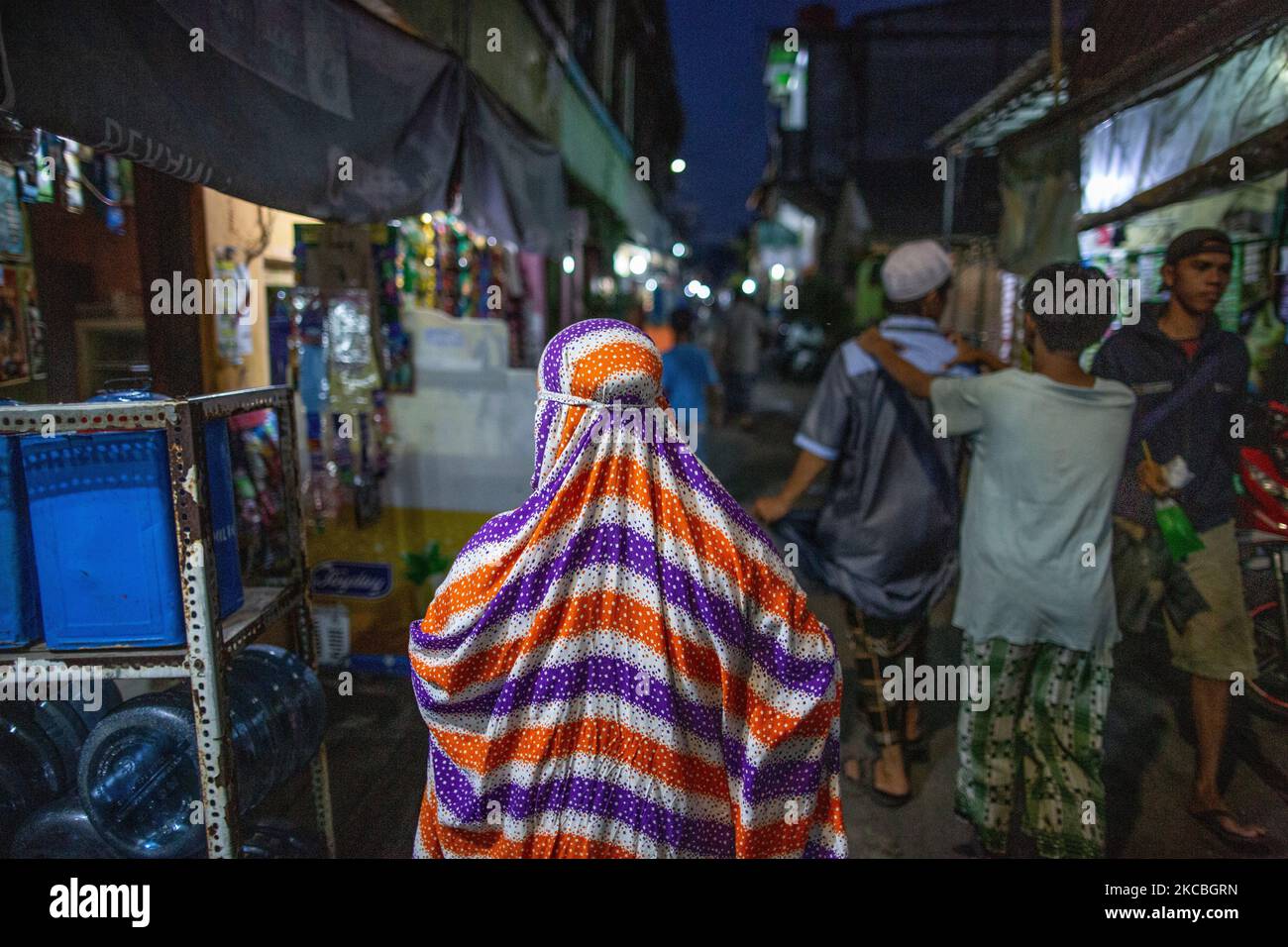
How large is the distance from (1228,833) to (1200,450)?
5.05 feet

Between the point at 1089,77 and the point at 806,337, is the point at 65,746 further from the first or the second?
the point at 806,337

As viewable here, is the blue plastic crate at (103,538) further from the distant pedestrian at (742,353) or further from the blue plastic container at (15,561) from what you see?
the distant pedestrian at (742,353)

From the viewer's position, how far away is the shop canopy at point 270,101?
2.02m

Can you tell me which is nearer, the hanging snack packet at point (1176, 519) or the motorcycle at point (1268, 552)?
the hanging snack packet at point (1176, 519)

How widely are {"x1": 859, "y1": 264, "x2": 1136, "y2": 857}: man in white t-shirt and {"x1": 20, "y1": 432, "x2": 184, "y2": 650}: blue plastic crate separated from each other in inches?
100

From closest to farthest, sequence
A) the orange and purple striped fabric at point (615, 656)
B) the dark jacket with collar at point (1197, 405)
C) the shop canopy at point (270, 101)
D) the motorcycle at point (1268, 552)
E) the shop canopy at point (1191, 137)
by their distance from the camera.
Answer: the orange and purple striped fabric at point (615, 656) → the shop canopy at point (270, 101) → the dark jacket with collar at point (1197, 405) → the shop canopy at point (1191, 137) → the motorcycle at point (1268, 552)

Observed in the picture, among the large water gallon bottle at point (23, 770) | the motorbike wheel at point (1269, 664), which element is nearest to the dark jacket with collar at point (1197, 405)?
the motorbike wheel at point (1269, 664)

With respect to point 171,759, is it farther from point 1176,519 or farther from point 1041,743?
point 1176,519

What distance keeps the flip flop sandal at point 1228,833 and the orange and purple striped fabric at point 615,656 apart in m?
2.49

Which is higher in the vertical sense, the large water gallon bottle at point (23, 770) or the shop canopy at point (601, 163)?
the shop canopy at point (601, 163)

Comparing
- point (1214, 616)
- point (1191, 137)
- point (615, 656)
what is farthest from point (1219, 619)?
point (615, 656)

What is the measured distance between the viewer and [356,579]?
4504mm
